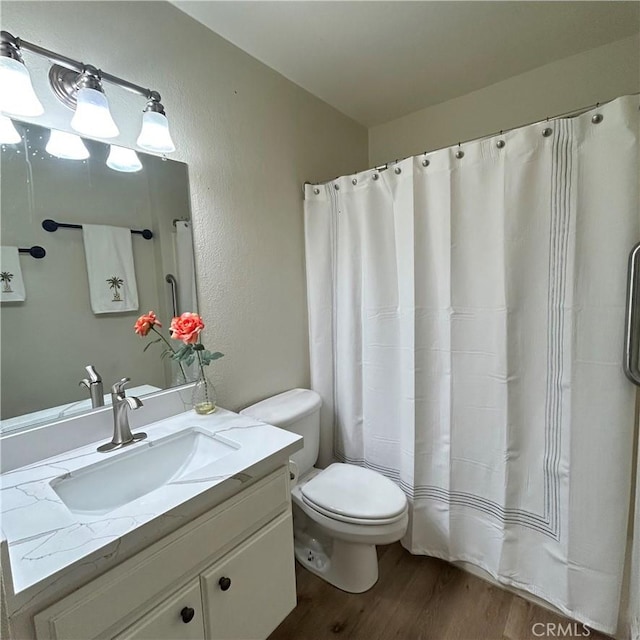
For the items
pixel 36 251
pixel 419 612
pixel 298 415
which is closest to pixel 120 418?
pixel 36 251

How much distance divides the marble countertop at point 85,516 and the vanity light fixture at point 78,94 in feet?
3.16

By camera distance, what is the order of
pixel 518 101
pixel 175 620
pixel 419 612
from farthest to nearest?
pixel 518 101, pixel 419 612, pixel 175 620

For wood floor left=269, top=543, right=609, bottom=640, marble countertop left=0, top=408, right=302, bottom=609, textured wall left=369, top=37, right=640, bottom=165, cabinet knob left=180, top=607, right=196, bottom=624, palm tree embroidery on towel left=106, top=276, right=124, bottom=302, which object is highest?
textured wall left=369, top=37, right=640, bottom=165

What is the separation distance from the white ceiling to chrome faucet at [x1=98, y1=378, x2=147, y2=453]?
1.42 m

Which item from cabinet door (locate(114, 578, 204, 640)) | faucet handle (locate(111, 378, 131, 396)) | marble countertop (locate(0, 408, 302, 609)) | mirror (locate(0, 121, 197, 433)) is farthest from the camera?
faucet handle (locate(111, 378, 131, 396))

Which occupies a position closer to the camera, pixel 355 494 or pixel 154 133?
pixel 154 133

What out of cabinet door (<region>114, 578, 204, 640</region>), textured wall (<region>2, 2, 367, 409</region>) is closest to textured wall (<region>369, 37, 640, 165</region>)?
textured wall (<region>2, 2, 367, 409</region>)

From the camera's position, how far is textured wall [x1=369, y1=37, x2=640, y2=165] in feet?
5.07

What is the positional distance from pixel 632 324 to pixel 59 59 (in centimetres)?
186

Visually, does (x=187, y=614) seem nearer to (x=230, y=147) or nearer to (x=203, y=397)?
(x=203, y=397)

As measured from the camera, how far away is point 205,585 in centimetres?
88

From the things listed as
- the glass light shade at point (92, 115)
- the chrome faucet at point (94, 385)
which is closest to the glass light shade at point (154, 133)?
the glass light shade at point (92, 115)

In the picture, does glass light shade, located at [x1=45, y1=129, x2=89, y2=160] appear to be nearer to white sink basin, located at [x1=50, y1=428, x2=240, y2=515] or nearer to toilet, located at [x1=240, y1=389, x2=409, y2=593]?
white sink basin, located at [x1=50, y1=428, x2=240, y2=515]

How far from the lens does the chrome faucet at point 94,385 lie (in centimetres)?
110
